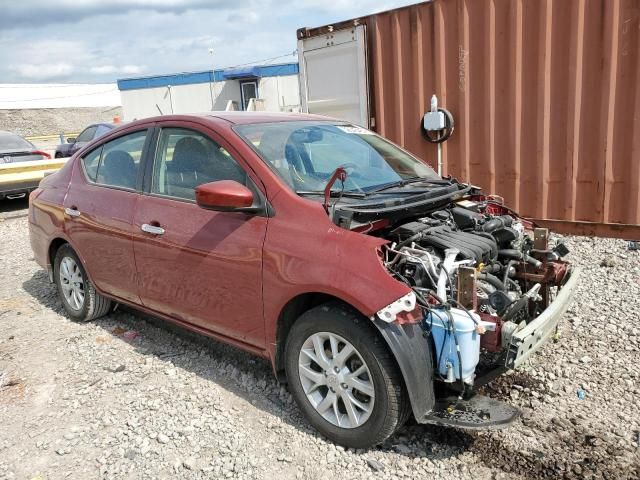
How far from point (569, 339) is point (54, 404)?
3672 millimetres

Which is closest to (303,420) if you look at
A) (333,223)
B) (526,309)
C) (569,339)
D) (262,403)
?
(262,403)

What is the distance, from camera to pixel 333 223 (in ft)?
9.87

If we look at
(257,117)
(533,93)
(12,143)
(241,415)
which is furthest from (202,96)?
(241,415)

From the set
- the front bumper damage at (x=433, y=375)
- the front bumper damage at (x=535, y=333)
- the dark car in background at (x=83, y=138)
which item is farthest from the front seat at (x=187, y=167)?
the dark car in background at (x=83, y=138)

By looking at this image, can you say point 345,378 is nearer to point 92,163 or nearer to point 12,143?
point 92,163

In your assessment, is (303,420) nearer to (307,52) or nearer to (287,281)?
(287,281)

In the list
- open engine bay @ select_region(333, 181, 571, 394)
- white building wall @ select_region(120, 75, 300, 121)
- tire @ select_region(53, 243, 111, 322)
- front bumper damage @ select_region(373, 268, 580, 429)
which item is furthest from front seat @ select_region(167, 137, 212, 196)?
white building wall @ select_region(120, 75, 300, 121)

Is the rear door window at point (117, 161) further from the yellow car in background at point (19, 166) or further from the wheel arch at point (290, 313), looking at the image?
the yellow car in background at point (19, 166)

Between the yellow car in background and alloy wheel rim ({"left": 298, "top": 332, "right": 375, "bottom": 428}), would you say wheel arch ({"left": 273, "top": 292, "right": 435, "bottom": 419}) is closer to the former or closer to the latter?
alloy wheel rim ({"left": 298, "top": 332, "right": 375, "bottom": 428})

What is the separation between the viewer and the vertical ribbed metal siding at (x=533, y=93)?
5801mm

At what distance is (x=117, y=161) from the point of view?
4.47 m

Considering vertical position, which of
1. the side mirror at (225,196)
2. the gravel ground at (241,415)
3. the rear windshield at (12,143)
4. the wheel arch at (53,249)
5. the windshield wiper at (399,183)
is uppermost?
the rear windshield at (12,143)

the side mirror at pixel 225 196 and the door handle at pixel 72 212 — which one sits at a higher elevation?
the side mirror at pixel 225 196

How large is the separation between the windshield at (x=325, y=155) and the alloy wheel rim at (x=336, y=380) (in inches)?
36.9
